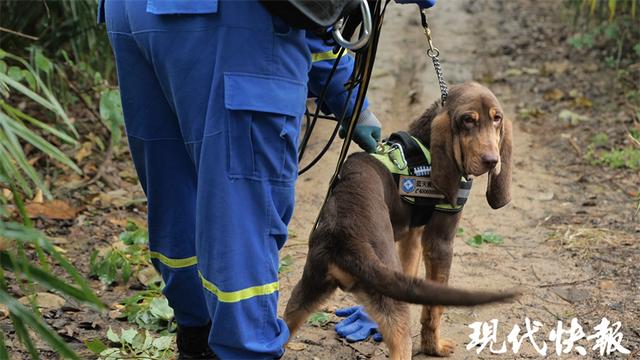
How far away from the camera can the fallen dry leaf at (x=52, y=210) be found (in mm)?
5191

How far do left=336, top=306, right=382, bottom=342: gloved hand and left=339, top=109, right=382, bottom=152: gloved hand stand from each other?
2.69 ft

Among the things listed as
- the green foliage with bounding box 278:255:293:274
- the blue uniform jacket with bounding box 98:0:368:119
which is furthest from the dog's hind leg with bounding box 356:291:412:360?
the green foliage with bounding box 278:255:293:274

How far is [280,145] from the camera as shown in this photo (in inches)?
108

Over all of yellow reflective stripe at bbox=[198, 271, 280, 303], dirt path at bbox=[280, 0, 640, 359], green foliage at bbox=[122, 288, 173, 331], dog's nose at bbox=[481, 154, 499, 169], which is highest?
dog's nose at bbox=[481, 154, 499, 169]

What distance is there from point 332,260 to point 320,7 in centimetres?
96

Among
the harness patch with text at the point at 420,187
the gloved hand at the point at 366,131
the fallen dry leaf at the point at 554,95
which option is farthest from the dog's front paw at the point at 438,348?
the fallen dry leaf at the point at 554,95

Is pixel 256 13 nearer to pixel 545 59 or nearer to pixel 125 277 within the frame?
pixel 125 277

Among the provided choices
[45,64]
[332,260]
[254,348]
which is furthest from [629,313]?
[45,64]

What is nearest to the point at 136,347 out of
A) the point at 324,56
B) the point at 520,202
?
the point at 324,56

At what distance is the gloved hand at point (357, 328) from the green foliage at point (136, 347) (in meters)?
0.79

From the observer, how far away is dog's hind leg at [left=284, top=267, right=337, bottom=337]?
3205 mm

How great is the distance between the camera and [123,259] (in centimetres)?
447

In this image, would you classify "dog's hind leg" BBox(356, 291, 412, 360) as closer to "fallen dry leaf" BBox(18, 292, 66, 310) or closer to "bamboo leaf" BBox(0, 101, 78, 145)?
"bamboo leaf" BBox(0, 101, 78, 145)

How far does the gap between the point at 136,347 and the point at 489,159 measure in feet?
5.58
